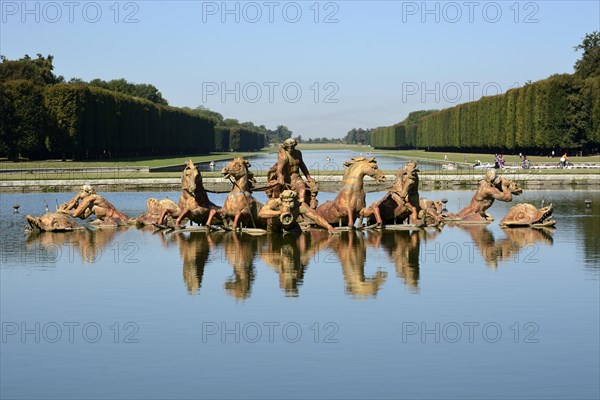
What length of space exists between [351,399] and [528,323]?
3007 mm

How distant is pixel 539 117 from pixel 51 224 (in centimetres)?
4633

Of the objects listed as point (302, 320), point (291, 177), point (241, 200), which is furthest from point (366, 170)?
point (302, 320)

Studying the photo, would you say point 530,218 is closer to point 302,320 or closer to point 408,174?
point 408,174

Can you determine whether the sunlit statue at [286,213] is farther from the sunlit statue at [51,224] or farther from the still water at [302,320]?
the sunlit statue at [51,224]

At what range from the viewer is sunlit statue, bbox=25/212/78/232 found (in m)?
19.3

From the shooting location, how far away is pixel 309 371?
794 centimetres

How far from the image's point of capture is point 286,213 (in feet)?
57.2

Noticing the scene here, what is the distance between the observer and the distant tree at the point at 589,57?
280 feet

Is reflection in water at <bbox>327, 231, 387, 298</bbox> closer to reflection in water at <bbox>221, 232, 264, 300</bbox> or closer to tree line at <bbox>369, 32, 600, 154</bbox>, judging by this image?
reflection in water at <bbox>221, 232, 264, 300</bbox>

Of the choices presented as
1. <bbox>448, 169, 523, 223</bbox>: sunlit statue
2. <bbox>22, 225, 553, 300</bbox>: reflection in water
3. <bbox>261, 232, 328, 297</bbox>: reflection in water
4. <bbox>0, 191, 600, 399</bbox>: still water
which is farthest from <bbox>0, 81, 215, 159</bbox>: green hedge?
<bbox>261, 232, 328, 297</bbox>: reflection in water

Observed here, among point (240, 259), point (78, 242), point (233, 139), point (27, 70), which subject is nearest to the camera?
point (240, 259)

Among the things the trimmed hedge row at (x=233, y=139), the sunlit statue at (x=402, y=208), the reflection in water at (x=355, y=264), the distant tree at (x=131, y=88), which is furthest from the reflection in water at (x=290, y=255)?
the trimmed hedge row at (x=233, y=139)

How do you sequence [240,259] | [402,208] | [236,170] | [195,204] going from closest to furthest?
[240,259] → [236,170] → [195,204] → [402,208]

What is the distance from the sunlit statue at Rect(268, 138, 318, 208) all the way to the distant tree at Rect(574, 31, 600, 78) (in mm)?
68343
